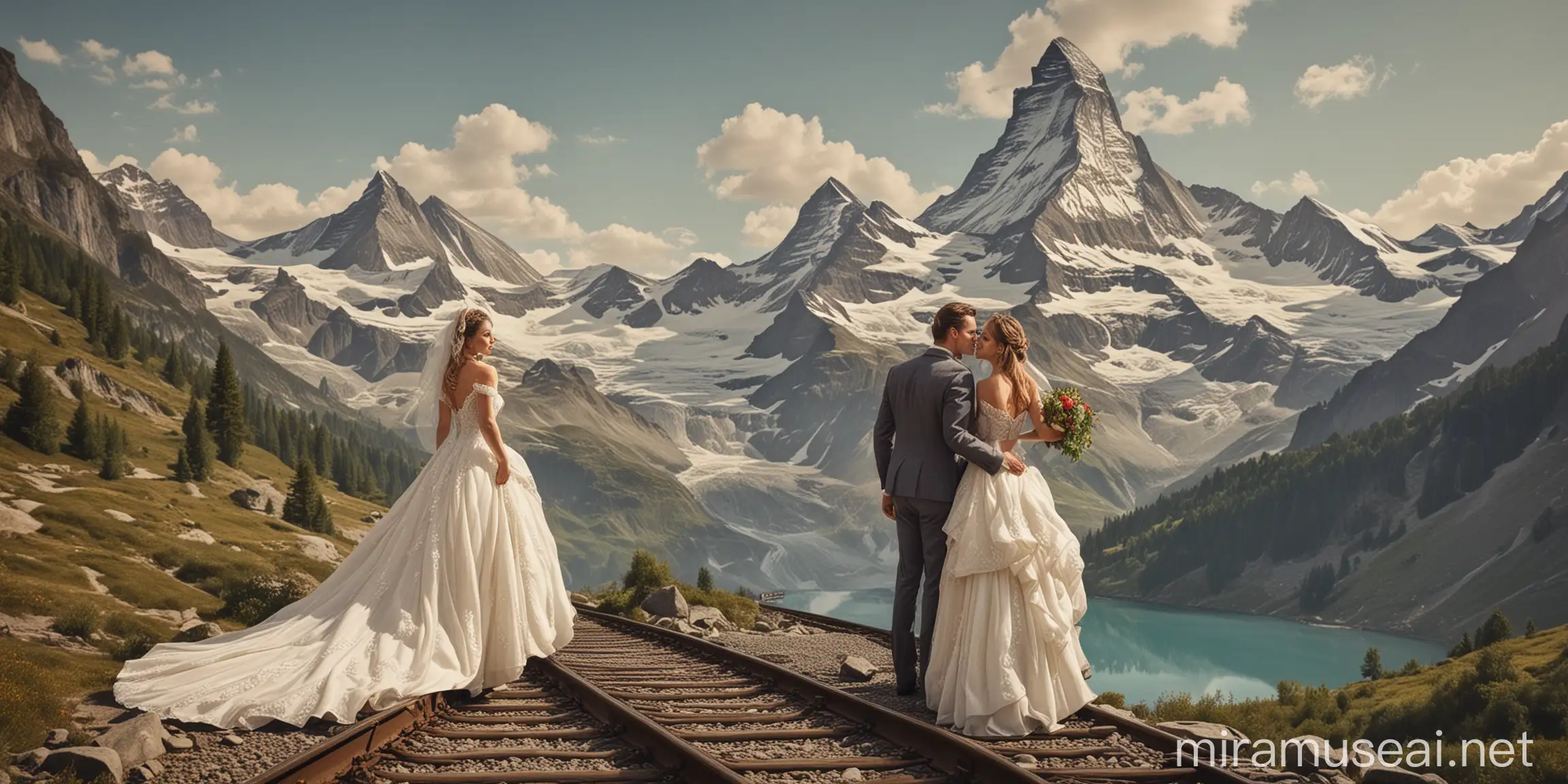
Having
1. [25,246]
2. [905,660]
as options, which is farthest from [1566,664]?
[25,246]

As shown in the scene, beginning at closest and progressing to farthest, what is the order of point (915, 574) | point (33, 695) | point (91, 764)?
1. point (91, 764)
2. point (33, 695)
3. point (915, 574)

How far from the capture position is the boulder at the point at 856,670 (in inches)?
494

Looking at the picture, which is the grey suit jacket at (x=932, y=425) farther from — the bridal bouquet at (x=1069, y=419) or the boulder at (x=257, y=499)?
the boulder at (x=257, y=499)

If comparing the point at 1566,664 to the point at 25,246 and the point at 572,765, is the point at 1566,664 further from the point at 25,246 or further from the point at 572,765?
the point at 25,246

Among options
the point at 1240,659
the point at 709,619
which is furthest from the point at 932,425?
the point at 1240,659

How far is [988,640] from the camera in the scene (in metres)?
9.65

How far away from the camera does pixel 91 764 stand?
300 inches

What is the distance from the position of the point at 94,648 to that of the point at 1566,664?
36393 millimetres

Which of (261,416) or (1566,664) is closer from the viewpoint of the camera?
(1566,664)

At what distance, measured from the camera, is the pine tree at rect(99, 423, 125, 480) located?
357ft

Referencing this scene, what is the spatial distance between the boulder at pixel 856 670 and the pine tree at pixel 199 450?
12925 centimetres

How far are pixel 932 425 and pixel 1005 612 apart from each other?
73.2 inches

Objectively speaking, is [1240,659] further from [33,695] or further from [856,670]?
[33,695]

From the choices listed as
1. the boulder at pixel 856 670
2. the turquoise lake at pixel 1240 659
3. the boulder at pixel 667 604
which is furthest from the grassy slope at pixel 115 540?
the turquoise lake at pixel 1240 659
